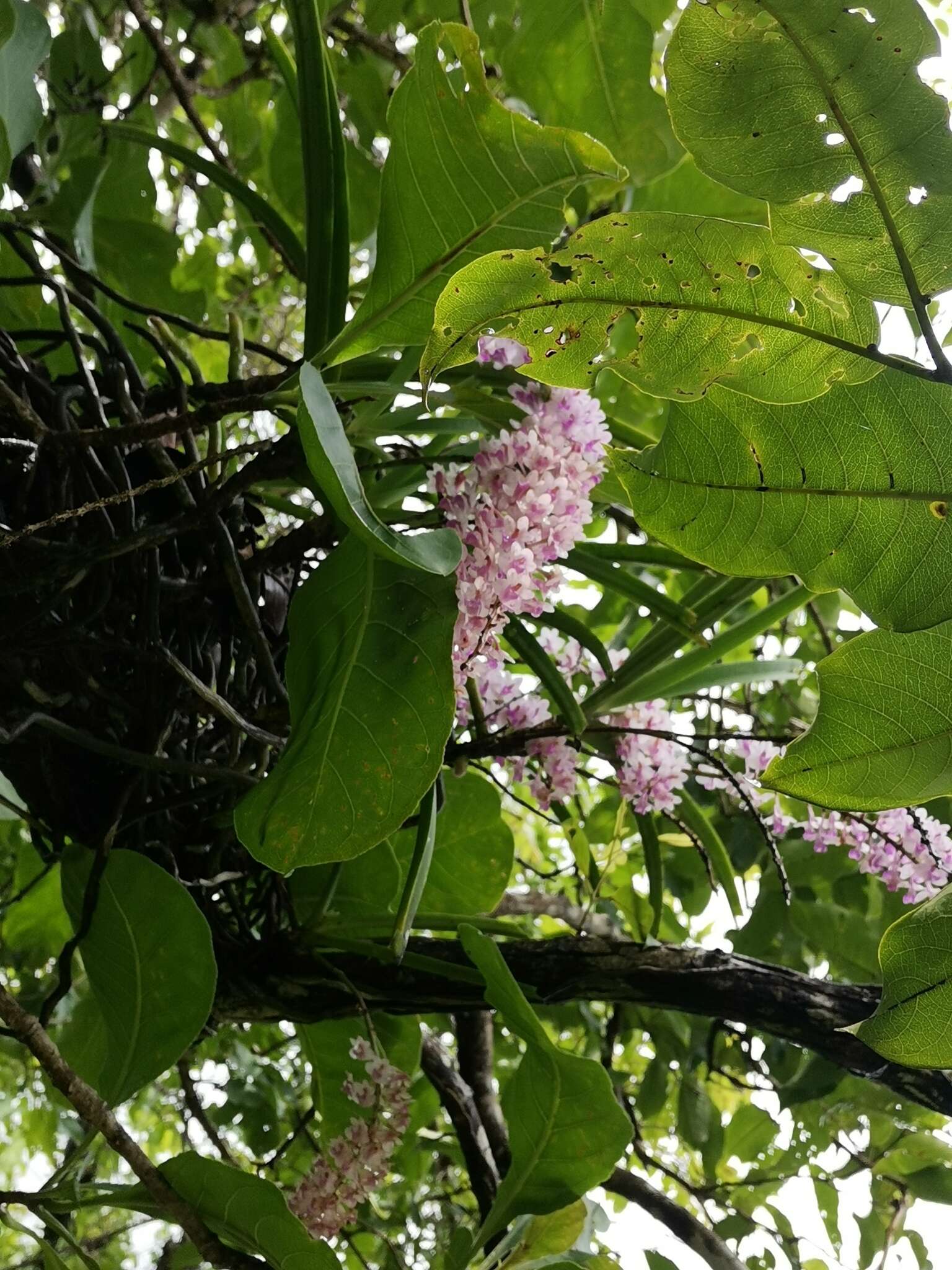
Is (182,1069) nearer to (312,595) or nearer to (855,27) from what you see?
(312,595)

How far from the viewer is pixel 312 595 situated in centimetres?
44

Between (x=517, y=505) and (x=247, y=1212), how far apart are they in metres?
0.36

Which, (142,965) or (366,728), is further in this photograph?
(142,965)

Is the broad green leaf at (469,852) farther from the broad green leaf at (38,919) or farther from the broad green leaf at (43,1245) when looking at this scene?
the broad green leaf at (38,919)

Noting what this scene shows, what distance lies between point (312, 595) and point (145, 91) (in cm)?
65

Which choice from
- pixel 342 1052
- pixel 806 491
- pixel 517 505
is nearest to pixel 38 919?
pixel 342 1052

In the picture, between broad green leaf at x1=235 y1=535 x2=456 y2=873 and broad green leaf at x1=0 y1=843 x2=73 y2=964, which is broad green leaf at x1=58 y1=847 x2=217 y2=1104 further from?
broad green leaf at x1=0 y1=843 x2=73 y2=964

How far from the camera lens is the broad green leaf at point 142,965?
0.52m

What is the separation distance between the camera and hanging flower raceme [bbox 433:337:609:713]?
427 mm

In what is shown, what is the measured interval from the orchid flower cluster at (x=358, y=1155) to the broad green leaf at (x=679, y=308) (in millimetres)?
471

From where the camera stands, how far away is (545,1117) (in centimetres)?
51

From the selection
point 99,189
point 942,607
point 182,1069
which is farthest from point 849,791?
point 99,189

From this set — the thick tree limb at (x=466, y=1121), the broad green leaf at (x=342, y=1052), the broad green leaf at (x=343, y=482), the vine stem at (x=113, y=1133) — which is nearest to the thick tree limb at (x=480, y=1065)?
the thick tree limb at (x=466, y=1121)

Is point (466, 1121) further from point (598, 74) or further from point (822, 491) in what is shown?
point (598, 74)
